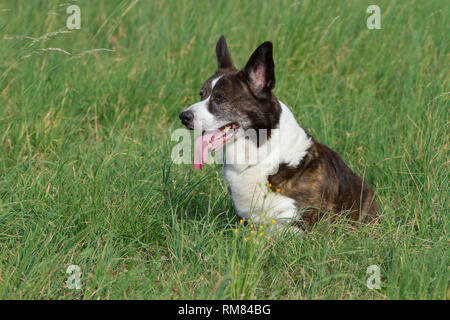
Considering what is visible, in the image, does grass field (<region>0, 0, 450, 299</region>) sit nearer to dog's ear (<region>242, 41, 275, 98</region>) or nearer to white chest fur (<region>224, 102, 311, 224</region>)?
white chest fur (<region>224, 102, 311, 224</region>)

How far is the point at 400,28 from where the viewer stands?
5.96 m

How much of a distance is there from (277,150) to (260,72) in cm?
49

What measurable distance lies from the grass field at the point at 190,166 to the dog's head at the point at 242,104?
0.57 m

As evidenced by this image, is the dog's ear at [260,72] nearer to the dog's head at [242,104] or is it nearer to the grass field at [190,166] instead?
the dog's head at [242,104]

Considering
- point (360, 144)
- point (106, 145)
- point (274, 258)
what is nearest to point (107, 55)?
point (106, 145)

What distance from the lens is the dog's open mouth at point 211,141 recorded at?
12.3 ft

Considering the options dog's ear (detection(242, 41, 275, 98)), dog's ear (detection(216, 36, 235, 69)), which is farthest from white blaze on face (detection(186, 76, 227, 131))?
dog's ear (detection(216, 36, 235, 69))

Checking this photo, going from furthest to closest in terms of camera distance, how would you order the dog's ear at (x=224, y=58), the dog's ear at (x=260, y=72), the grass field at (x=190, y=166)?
the dog's ear at (x=224, y=58)
the dog's ear at (x=260, y=72)
the grass field at (x=190, y=166)

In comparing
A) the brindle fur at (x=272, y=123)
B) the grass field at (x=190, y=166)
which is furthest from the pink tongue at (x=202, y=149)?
the grass field at (x=190, y=166)

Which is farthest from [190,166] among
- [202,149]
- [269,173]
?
[269,173]

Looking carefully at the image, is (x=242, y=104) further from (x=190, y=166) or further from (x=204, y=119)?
(x=190, y=166)

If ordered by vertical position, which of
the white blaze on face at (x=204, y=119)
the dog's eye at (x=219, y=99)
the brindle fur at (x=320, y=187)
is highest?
the dog's eye at (x=219, y=99)

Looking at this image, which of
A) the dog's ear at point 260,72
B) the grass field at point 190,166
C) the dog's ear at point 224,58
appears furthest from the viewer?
the dog's ear at point 224,58

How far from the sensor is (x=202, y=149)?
3.74m
